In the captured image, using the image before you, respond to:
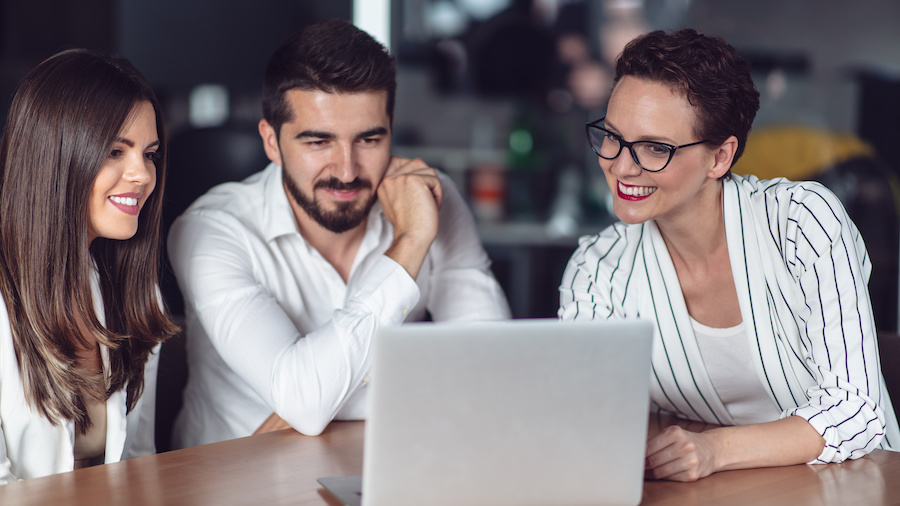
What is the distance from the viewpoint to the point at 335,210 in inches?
73.2

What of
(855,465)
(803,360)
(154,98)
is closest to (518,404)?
(855,465)

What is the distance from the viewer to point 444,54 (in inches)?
175

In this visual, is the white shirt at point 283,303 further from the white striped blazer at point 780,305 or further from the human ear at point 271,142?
the white striped blazer at point 780,305

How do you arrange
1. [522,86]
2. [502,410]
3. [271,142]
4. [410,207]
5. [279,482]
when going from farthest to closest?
[522,86] < [271,142] < [410,207] < [279,482] < [502,410]

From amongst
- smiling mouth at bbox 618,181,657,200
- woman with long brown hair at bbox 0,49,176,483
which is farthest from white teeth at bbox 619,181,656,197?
woman with long brown hair at bbox 0,49,176,483

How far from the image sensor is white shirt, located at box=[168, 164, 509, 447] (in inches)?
58.6

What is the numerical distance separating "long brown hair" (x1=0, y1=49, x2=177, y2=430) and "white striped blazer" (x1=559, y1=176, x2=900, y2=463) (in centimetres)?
90

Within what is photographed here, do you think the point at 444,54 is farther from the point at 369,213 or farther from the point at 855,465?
the point at 855,465

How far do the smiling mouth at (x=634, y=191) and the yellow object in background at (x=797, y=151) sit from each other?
82.0 inches

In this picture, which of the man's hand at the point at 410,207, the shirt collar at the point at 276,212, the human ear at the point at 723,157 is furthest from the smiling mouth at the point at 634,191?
the shirt collar at the point at 276,212

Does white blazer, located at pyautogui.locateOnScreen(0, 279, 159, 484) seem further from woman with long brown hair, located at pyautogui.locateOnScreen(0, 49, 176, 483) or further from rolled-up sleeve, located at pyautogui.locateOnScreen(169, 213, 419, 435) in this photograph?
rolled-up sleeve, located at pyautogui.locateOnScreen(169, 213, 419, 435)

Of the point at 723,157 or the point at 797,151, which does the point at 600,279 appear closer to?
the point at 723,157

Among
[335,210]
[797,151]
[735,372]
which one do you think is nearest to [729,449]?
[735,372]

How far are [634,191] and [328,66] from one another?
28.3 inches
